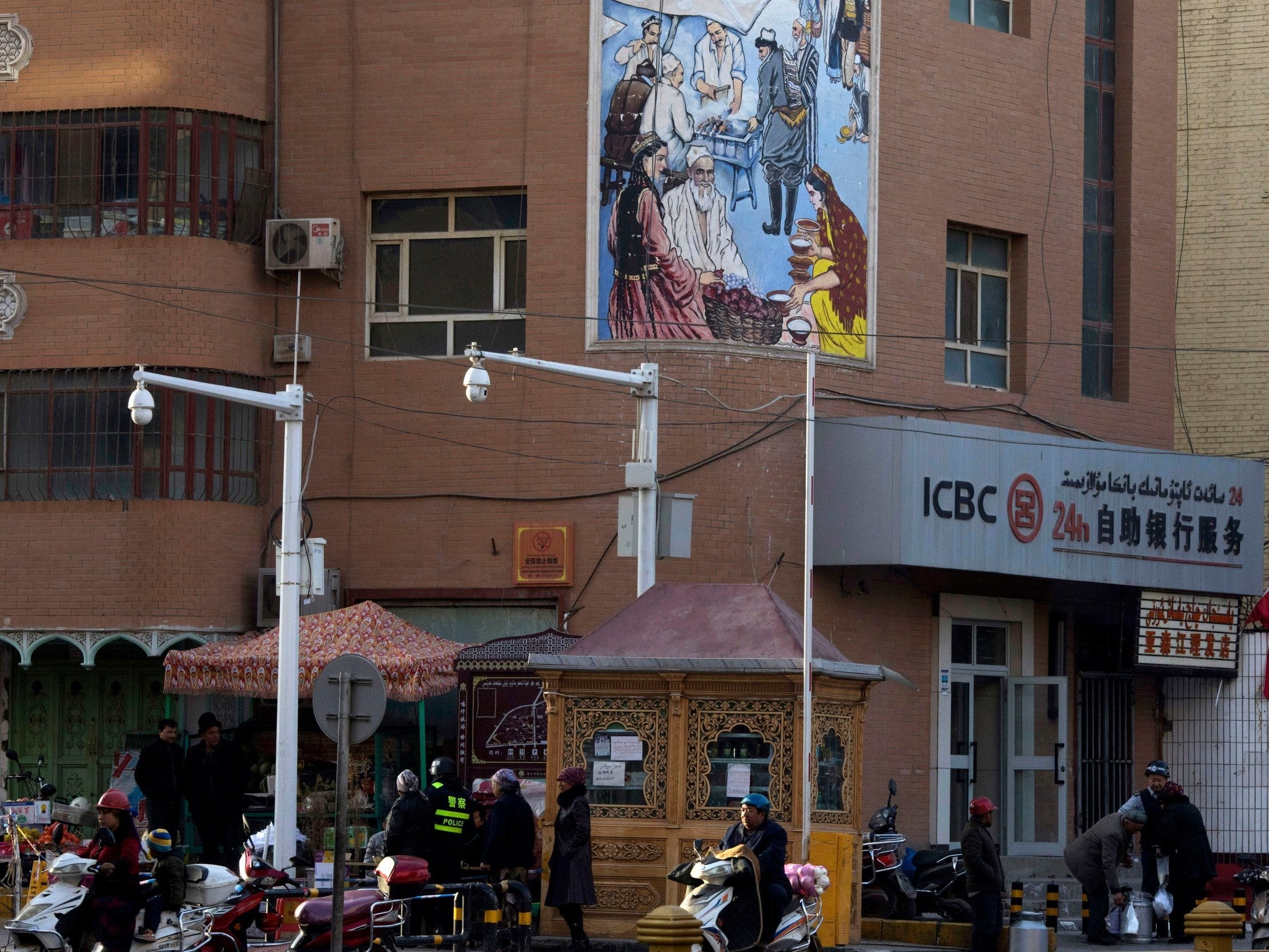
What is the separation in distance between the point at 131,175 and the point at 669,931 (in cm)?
1411

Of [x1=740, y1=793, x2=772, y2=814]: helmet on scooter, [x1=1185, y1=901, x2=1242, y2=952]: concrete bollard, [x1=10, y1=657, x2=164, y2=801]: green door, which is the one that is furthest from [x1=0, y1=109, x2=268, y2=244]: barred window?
[x1=1185, y1=901, x2=1242, y2=952]: concrete bollard

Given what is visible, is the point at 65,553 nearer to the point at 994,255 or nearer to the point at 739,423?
the point at 739,423

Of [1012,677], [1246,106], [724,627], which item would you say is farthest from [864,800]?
[1246,106]

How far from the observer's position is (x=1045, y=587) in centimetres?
2606

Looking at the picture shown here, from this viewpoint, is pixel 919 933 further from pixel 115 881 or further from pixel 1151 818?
pixel 115 881

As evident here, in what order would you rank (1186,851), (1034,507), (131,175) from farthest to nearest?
(1034,507)
(131,175)
(1186,851)

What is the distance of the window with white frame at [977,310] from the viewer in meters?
26.1

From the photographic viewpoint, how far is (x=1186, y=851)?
20797 mm

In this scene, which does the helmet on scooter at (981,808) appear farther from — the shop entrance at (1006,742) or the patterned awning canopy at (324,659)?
the shop entrance at (1006,742)

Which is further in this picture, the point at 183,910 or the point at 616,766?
the point at 616,766

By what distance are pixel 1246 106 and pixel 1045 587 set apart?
903 centimetres

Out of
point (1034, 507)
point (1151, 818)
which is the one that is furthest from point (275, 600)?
point (1151, 818)

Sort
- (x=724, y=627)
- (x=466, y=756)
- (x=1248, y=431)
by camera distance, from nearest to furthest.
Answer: (x=724, y=627) → (x=466, y=756) → (x=1248, y=431)

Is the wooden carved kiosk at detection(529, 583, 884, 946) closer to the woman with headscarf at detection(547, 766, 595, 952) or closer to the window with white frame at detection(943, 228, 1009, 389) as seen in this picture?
the woman with headscarf at detection(547, 766, 595, 952)
